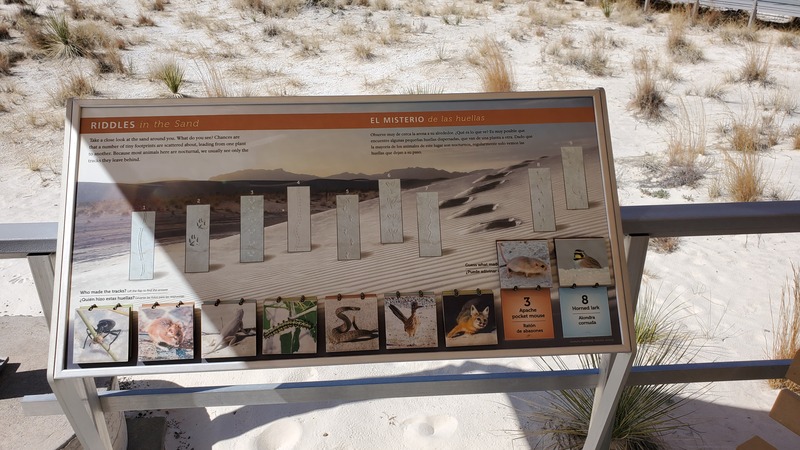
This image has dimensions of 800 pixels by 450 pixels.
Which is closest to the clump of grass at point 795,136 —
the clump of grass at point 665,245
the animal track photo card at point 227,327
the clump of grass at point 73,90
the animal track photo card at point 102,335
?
the clump of grass at point 665,245

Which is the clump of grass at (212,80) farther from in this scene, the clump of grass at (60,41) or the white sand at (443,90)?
the clump of grass at (60,41)

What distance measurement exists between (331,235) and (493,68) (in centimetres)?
684

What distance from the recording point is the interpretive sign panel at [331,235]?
5.47 feet

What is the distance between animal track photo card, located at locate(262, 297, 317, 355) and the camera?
1.69m

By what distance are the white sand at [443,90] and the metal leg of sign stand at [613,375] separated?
605mm

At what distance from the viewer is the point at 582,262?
1765 millimetres

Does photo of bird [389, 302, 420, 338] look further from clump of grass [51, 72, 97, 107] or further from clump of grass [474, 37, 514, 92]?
clump of grass [51, 72, 97, 107]

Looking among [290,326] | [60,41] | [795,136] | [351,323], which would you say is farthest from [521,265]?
[60,41]

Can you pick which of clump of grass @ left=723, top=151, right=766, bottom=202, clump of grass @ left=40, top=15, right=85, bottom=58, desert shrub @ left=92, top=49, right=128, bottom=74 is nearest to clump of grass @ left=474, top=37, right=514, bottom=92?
clump of grass @ left=723, top=151, right=766, bottom=202

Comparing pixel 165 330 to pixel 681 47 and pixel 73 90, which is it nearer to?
pixel 73 90

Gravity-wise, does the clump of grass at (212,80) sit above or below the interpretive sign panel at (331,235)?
above

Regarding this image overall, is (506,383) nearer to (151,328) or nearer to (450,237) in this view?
(450,237)

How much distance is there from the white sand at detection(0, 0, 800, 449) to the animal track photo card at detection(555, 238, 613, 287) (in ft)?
3.66

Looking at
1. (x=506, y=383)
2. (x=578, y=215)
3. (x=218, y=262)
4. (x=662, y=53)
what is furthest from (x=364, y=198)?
(x=662, y=53)
